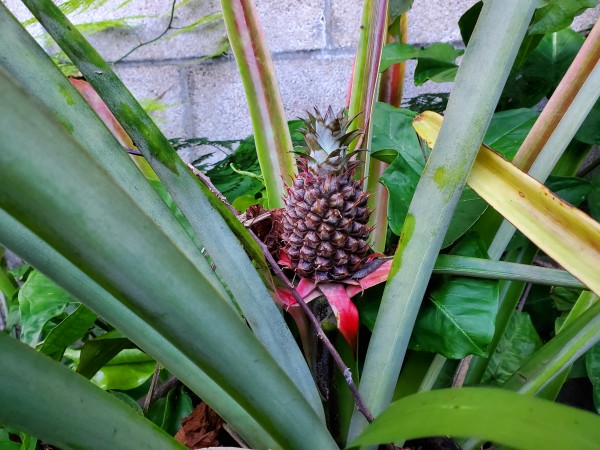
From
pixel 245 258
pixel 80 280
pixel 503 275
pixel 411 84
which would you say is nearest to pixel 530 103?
pixel 411 84

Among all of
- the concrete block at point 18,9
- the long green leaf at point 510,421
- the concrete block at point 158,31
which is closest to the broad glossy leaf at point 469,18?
the long green leaf at point 510,421

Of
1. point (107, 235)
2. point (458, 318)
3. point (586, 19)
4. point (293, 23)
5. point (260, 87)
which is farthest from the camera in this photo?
point (293, 23)

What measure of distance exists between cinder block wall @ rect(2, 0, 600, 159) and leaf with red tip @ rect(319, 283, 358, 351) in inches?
24.2

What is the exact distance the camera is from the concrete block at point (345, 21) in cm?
89

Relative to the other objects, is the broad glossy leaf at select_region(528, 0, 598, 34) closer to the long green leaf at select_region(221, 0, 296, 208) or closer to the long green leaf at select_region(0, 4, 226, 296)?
the long green leaf at select_region(221, 0, 296, 208)

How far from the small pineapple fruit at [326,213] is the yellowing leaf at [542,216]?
112mm

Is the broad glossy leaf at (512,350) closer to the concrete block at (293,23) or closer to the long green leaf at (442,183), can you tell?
the long green leaf at (442,183)

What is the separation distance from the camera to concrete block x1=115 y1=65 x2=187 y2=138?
101 cm

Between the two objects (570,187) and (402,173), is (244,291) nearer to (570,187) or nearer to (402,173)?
(402,173)

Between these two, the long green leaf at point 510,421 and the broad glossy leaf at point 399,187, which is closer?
the long green leaf at point 510,421

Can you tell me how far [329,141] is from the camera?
0.44 m

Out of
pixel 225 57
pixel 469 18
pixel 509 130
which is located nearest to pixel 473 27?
pixel 469 18

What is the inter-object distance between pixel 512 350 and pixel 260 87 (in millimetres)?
439

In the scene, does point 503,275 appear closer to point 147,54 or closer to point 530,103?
point 530,103
